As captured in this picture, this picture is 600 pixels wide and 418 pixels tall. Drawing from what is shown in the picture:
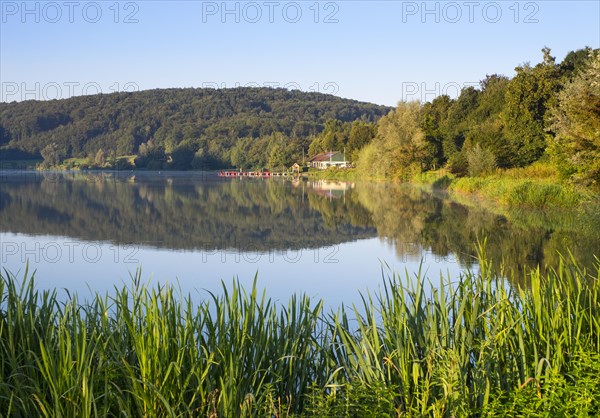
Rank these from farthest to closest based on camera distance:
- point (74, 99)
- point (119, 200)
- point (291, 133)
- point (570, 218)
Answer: point (74, 99) < point (291, 133) < point (119, 200) < point (570, 218)

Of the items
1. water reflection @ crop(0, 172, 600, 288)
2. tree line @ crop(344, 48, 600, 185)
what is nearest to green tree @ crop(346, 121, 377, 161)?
tree line @ crop(344, 48, 600, 185)

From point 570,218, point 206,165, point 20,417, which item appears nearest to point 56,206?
point 570,218

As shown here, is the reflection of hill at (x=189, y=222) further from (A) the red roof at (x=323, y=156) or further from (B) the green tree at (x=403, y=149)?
(A) the red roof at (x=323, y=156)

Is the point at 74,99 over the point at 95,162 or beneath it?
over

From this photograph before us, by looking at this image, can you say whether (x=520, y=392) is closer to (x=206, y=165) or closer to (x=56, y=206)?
(x=56, y=206)

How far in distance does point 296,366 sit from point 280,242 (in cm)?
1248

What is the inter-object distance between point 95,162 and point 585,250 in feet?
346

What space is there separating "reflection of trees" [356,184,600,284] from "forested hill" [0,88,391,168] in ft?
279

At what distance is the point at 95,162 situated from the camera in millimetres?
110750

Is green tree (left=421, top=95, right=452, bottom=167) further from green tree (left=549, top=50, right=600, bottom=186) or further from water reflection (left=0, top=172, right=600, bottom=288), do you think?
green tree (left=549, top=50, right=600, bottom=186)

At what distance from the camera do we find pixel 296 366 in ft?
15.4

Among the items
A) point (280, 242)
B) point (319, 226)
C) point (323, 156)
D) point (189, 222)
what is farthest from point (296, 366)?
point (323, 156)

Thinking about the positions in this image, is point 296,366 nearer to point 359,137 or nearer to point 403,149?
point 403,149

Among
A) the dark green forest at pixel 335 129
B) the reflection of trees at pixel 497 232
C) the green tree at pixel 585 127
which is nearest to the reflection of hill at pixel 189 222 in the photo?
the reflection of trees at pixel 497 232
